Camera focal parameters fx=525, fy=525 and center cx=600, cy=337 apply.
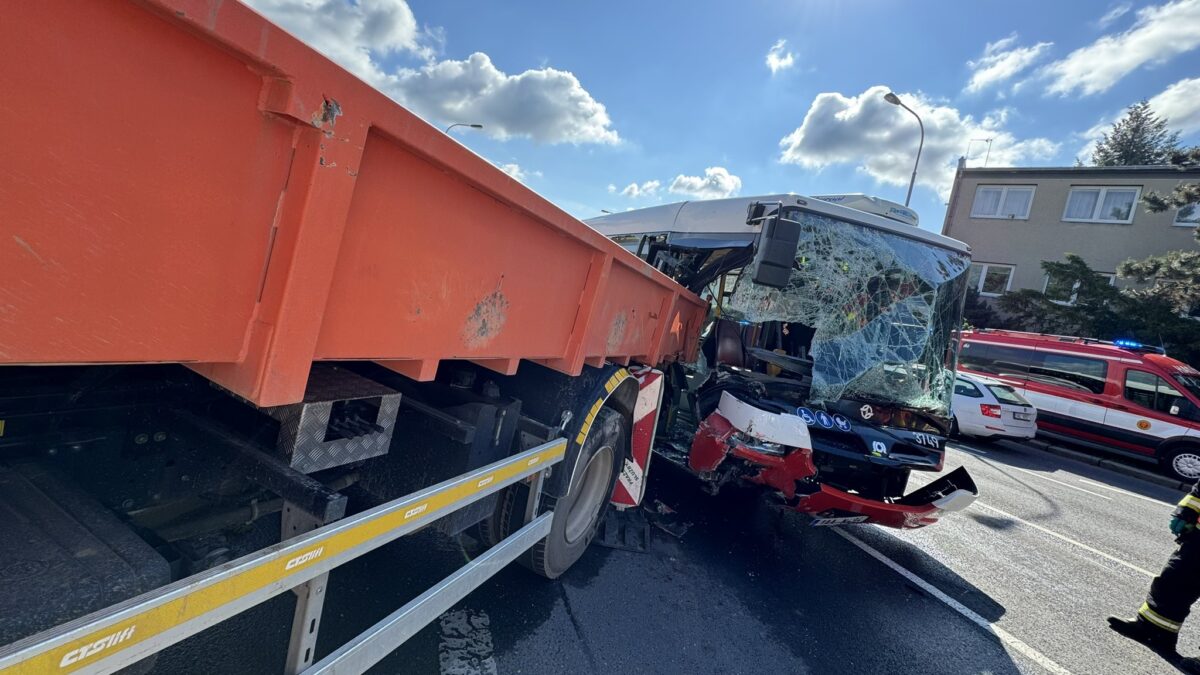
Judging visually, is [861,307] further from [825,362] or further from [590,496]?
[590,496]

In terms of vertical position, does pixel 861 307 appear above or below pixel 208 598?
above

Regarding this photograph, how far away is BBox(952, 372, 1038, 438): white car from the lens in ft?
35.6

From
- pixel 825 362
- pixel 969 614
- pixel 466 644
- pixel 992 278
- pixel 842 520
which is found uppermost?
pixel 992 278

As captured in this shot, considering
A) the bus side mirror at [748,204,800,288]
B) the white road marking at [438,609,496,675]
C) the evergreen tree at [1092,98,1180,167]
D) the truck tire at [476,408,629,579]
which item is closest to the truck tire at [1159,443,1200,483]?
the bus side mirror at [748,204,800,288]

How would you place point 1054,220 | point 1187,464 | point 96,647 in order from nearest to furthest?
point 96,647 < point 1187,464 < point 1054,220

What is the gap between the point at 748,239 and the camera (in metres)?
4.68

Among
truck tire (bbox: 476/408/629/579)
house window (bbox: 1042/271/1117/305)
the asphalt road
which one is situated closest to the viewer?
the asphalt road

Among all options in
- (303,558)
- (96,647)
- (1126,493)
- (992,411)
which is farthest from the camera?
(992,411)

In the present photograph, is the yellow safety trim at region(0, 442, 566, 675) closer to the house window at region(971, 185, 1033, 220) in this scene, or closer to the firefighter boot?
the firefighter boot

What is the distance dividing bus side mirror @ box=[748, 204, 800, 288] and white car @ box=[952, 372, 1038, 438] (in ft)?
29.5

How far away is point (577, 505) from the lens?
3613 millimetres

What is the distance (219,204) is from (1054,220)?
1043 inches

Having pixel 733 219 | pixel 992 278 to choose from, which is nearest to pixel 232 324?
pixel 733 219

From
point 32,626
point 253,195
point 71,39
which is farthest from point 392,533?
point 71,39
